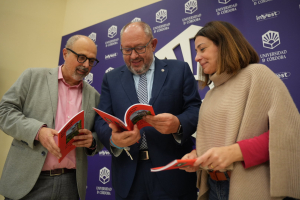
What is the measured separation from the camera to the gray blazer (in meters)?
1.60

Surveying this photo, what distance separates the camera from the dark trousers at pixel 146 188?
4.75ft

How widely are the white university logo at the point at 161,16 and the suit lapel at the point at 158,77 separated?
165cm

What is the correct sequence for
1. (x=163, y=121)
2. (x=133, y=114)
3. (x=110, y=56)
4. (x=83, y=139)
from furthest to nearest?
1. (x=110, y=56)
2. (x=83, y=139)
3. (x=163, y=121)
4. (x=133, y=114)

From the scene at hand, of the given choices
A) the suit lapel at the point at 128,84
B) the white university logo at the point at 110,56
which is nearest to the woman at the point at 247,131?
the suit lapel at the point at 128,84

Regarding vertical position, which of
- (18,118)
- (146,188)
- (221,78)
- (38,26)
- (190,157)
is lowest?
(146,188)

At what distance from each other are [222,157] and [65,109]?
4.72ft

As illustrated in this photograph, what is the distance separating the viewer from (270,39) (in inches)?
93.0

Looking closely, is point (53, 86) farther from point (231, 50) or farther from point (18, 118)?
point (231, 50)

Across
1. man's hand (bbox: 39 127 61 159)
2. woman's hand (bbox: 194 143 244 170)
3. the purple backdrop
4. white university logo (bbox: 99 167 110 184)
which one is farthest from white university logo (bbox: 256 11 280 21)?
Answer: white university logo (bbox: 99 167 110 184)

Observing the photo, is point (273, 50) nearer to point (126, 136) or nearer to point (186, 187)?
point (186, 187)

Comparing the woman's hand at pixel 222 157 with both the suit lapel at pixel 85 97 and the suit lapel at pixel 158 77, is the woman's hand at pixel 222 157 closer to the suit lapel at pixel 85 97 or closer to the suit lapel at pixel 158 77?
the suit lapel at pixel 158 77

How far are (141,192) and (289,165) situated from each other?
3.04 feet

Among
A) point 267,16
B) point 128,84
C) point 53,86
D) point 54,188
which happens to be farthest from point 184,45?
point 54,188

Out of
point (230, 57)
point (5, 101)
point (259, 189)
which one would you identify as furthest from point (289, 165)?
point (5, 101)
